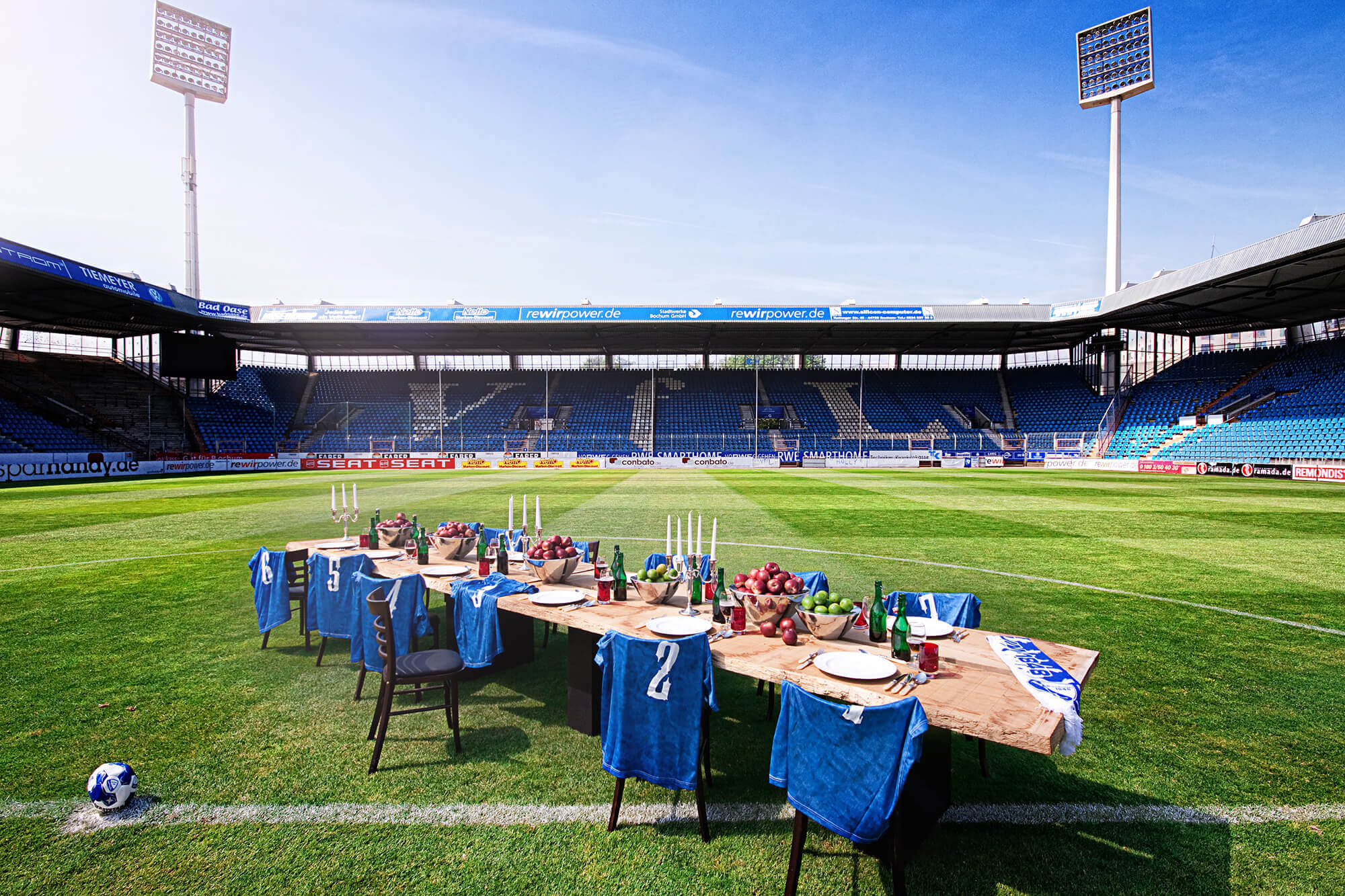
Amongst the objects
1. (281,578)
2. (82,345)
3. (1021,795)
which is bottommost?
(1021,795)

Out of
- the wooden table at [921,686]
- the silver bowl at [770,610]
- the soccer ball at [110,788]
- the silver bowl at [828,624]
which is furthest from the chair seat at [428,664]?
the silver bowl at [828,624]

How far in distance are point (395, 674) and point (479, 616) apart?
714 millimetres

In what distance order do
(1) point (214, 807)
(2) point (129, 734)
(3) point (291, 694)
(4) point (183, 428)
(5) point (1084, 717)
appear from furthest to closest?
1. (4) point (183, 428)
2. (3) point (291, 694)
3. (5) point (1084, 717)
4. (2) point (129, 734)
5. (1) point (214, 807)

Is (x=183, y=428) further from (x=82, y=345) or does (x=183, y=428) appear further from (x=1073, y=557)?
(x=1073, y=557)

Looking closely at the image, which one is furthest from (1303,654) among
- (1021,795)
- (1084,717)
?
(1021,795)

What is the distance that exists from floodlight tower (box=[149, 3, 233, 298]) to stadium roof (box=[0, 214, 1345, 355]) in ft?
25.0

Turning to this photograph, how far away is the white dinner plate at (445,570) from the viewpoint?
18.5ft

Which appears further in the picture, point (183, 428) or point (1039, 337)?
point (1039, 337)

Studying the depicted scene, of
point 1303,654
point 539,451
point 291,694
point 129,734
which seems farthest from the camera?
point 539,451

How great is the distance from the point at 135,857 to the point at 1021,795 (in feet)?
17.8

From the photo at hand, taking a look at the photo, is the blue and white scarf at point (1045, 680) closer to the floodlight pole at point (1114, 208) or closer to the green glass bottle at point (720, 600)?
the green glass bottle at point (720, 600)

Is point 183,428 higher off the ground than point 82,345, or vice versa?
point 82,345

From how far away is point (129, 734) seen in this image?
4840mm

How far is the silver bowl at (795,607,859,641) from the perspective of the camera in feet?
12.5
